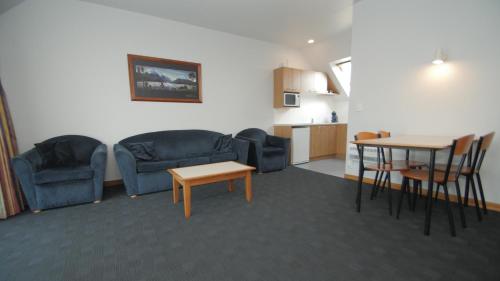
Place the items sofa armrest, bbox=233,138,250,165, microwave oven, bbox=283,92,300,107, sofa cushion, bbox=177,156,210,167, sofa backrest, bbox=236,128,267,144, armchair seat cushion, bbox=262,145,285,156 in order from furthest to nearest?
microwave oven, bbox=283,92,300,107 < sofa backrest, bbox=236,128,267,144 < armchair seat cushion, bbox=262,145,285,156 < sofa armrest, bbox=233,138,250,165 < sofa cushion, bbox=177,156,210,167

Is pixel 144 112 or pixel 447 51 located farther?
pixel 144 112

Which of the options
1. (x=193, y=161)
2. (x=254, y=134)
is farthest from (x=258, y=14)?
(x=193, y=161)

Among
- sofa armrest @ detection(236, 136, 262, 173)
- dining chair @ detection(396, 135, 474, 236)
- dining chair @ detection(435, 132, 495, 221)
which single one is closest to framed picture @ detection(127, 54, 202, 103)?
sofa armrest @ detection(236, 136, 262, 173)

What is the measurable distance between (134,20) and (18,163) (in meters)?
2.66

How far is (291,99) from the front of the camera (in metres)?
5.18

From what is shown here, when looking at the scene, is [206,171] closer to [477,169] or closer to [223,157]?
[223,157]

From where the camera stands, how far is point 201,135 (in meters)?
4.09

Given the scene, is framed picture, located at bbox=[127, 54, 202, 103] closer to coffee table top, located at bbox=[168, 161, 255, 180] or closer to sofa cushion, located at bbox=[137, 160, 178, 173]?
sofa cushion, located at bbox=[137, 160, 178, 173]

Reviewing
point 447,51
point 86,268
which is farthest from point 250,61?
point 86,268

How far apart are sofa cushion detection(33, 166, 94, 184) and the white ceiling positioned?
8.35ft

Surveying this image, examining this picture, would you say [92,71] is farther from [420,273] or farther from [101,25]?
[420,273]

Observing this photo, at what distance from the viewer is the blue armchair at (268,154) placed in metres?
4.01

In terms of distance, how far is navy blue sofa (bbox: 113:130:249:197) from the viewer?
2904 millimetres

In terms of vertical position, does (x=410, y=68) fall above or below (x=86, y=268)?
above
